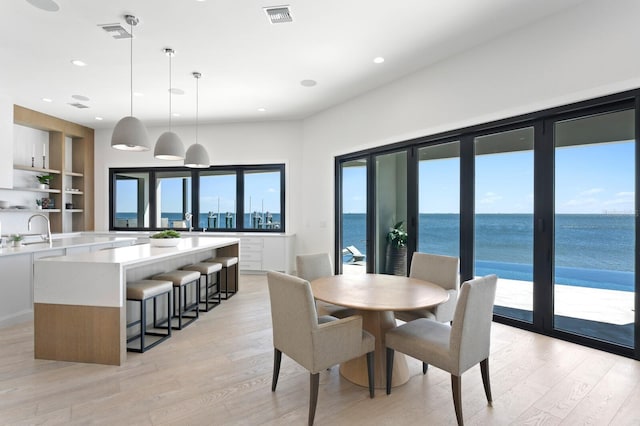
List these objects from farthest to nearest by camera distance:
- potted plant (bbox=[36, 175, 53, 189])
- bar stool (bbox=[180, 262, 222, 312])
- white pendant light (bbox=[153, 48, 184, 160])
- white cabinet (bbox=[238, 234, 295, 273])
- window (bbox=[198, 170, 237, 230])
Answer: window (bbox=[198, 170, 237, 230])
white cabinet (bbox=[238, 234, 295, 273])
potted plant (bbox=[36, 175, 53, 189])
bar stool (bbox=[180, 262, 222, 312])
white pendant light (bbox=[153, 48, 184, 160])

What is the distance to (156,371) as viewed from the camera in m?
→ 2.57

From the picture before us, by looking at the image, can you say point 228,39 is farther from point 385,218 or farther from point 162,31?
point 385,218

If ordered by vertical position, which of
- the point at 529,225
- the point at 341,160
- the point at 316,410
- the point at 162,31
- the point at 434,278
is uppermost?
the point at 162,31

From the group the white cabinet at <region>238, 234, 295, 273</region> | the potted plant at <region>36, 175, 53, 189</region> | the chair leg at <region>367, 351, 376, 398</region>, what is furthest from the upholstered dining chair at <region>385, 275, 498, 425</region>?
the potted plant at <region>36, 175, 53, 189</region>

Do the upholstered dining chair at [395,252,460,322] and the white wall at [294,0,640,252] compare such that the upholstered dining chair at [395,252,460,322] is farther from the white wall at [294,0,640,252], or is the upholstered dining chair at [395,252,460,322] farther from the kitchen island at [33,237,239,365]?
the kitchen island at [33,237,239,365]

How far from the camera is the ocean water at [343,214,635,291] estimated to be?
9.69 ft

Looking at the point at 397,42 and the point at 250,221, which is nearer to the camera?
the point at 397,42

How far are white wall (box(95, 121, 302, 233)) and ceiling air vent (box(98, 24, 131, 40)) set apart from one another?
11.1 ft

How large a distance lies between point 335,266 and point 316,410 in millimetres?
3807

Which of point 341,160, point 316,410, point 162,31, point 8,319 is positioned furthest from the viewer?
point 341,160

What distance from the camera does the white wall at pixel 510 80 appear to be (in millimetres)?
2715

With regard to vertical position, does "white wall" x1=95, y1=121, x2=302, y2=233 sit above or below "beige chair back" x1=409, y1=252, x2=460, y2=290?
above

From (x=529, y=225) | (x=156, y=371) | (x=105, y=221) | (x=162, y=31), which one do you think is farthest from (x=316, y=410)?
(x=105, y=221)

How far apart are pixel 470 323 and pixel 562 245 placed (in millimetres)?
1991
